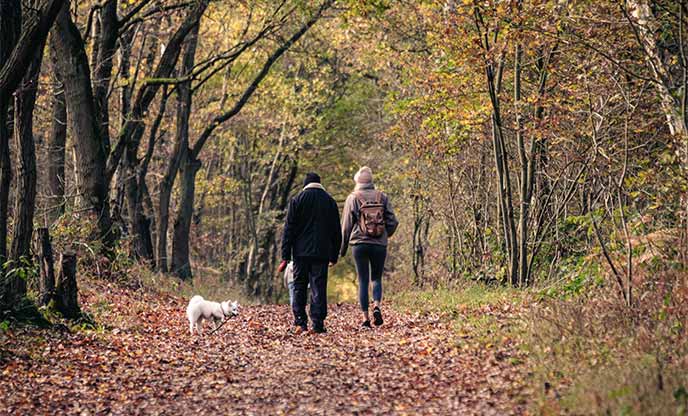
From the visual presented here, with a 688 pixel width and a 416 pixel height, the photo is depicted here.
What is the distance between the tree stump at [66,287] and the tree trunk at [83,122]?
229 inches

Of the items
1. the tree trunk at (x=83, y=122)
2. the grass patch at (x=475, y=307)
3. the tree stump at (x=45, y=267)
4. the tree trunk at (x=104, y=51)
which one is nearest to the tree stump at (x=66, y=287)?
the tree stump at (x=45, y=267)

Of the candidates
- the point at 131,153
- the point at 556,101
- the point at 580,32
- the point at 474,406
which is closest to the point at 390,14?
the point at 131,153

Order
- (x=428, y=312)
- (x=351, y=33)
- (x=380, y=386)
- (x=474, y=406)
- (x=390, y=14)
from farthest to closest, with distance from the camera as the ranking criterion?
(x=351, y=33)
(x=390, y=14)
(x=428, y=312)
(x=380, y=386)
(x=474, y=406)

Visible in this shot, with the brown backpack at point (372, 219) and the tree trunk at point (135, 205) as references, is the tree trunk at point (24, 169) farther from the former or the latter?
the tree trunk at point (135, 205)

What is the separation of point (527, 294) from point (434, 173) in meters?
10.1

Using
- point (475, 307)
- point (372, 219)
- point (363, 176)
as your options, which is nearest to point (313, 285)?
point (372, 219)

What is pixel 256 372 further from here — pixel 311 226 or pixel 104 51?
pixel 104 51

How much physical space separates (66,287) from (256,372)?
12.9 feet

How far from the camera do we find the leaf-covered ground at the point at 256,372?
7340 mm

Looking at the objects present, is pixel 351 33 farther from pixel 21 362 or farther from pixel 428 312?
pixel 21 362

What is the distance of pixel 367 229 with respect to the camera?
12.1 m

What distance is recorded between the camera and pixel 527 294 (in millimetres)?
12203

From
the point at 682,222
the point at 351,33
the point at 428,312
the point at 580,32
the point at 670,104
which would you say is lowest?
the point at 428,312

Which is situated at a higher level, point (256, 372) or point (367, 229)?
point (367, 229)
